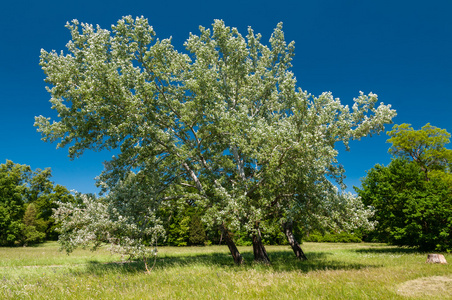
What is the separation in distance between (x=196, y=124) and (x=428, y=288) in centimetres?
1290

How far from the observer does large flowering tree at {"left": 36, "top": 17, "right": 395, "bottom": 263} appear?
44.6 feet

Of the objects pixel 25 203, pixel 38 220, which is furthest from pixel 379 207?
pixel 25 203

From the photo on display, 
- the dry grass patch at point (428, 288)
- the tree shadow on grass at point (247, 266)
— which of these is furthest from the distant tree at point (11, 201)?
the dry grass patch at point (428, 288)

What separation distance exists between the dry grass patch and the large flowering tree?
4412 millimetres

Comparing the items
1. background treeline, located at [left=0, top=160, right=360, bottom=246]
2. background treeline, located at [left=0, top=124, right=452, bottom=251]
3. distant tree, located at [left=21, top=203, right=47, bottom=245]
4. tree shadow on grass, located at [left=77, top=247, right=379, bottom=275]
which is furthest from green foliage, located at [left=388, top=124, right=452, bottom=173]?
distant tree, located at [left=21, top=203, right=47, bottom=245]

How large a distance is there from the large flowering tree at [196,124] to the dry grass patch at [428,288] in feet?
14.5

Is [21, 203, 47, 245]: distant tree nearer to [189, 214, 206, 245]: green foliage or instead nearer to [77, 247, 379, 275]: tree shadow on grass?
[189, 214, 206, 245]: green foliage

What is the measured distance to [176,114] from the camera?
1648 centimetres

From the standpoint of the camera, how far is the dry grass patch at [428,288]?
862 cm

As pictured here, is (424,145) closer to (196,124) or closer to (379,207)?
(379,207)

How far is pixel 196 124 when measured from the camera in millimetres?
16500

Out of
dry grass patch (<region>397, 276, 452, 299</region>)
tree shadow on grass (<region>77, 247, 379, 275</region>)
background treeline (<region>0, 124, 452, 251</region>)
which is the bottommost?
tree shadow on grass (<region>77, 247, 379, 275</region>)

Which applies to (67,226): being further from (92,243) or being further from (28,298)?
(28,298)

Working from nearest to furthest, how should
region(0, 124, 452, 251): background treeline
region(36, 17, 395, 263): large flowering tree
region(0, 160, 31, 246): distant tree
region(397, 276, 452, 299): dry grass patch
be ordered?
1. region(397, 276, 452, 299): dry grass patch
2. region(36, 17, 395, 263): large flowering tree
3. region(0, 124, 452, 251): background treeline
4. region(0, 160, 31, 246): distant tree
